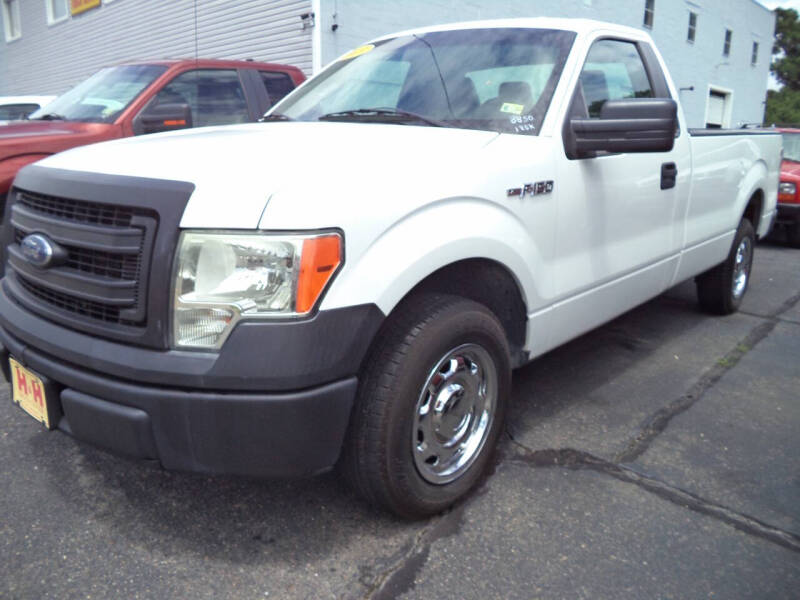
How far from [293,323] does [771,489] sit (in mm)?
2130

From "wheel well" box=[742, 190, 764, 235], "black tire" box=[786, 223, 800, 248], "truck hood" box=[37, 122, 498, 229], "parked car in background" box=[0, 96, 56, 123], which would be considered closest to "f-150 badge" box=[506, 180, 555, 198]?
"truck hood" box=[37, 122, 498, 229]

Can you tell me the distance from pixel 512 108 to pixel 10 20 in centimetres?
2379

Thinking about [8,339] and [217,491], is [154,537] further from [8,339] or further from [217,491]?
[8,339]

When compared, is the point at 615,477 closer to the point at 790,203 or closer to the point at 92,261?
the point at 92,261

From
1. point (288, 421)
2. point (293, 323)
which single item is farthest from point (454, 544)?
point (293, 323)

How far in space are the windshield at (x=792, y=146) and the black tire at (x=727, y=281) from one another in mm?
5563

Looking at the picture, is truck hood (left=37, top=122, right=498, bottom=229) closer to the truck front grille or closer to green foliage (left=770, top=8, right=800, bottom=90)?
the truck front grille

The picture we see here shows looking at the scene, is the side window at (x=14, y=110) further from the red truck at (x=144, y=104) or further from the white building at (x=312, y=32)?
the red truck at (x=144, y=104)

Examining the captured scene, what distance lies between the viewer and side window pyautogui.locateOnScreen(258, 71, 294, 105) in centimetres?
636

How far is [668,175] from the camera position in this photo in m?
3.70

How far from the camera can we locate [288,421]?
6.49 feet

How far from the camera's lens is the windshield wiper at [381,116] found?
116 inches

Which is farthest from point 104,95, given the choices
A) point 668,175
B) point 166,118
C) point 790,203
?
point 790,203

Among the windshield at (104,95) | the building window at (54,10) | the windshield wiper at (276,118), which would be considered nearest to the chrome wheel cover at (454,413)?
the windshield wiper at (276,118)
